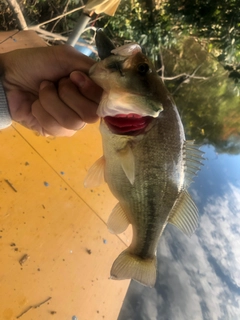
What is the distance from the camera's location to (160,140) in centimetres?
98

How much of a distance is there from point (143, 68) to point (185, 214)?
1.74 feet

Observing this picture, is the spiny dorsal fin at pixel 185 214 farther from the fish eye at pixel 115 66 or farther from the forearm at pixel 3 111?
the forearm at pixel 3 111

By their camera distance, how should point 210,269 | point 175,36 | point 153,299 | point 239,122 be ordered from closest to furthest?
point 153,299 → point 210,269 → point 175,36 → point 239,122

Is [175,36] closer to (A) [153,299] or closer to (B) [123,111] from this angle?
(A) [153,299]

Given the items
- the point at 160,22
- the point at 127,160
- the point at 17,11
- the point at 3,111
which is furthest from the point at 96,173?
the point at 160,22

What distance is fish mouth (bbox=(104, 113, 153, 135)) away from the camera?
931mm

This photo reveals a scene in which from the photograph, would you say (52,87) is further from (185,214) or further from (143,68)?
(185,214)

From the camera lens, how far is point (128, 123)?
937 mm

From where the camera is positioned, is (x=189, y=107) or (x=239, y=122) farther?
(x=239, y=122)

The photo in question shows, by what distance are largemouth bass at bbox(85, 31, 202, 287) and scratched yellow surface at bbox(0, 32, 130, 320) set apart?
57 centimetres

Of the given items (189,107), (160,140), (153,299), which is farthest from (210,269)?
(189,107)

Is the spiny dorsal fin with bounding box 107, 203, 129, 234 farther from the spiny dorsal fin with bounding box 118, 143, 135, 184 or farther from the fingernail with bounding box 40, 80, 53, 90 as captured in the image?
the fingernail with bounding box 40, 80, 53, 90

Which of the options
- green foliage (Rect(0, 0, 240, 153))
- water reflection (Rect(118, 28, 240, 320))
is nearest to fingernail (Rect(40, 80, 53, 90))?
water reflection (Rect(118, 28, 240, 320))

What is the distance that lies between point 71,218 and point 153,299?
4.62ft
